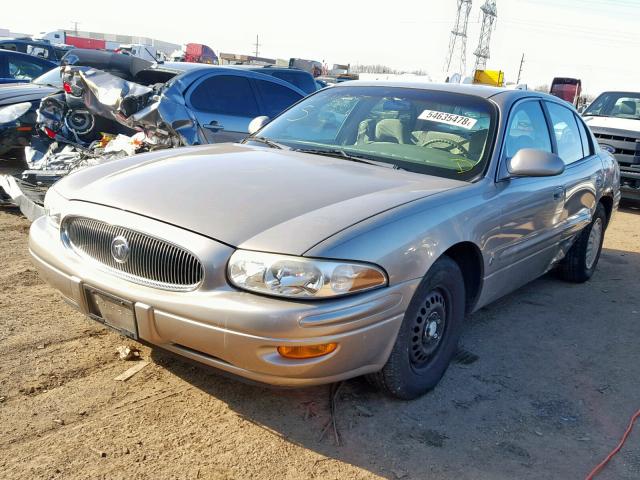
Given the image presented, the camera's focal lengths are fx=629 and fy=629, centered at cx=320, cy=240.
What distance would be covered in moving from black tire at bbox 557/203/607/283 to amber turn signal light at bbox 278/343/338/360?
3482mm

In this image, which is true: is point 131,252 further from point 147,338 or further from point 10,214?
point 10,214

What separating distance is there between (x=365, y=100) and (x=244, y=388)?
213cm

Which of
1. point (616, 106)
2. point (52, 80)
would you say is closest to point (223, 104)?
point (52, 80)

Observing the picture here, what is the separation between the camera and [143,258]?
9.03 ft

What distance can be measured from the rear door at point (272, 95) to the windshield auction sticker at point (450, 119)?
4.04 meters

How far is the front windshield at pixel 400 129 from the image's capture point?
3.75m

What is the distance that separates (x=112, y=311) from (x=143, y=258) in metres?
0.29

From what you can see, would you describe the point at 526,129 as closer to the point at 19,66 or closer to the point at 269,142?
the point at 269,142

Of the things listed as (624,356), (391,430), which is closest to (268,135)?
(391,430)

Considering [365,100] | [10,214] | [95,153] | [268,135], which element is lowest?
[10,214]

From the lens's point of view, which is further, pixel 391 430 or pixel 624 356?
pixel 624 356

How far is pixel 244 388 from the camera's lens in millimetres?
3219

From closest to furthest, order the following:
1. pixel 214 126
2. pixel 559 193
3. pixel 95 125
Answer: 1. pixel 559 193
2. pixel 214 126
3. pixel 95 125


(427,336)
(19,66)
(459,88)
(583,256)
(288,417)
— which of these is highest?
(459,88)
